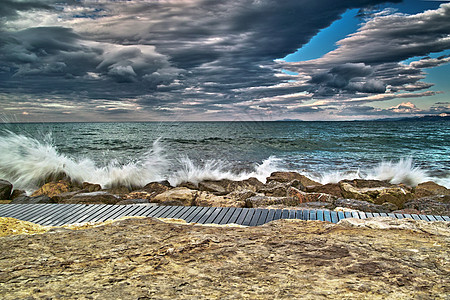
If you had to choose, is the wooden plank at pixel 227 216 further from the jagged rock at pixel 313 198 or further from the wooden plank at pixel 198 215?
the jagged rock at pixel 313 198

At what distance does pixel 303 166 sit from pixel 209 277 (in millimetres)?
12980

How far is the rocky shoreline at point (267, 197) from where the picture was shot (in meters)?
5.15

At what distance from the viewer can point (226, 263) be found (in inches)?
74.6

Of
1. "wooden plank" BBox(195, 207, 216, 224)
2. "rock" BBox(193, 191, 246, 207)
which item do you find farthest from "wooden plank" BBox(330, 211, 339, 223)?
"rock" BBox(193, 191, 246, 207)

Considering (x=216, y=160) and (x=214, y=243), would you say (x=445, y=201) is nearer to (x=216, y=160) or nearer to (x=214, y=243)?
(x=214, y=243)

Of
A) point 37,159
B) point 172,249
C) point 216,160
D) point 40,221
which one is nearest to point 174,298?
point 172,249

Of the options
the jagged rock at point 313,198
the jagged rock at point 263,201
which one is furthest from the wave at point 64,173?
the jagged rock at point 263,201

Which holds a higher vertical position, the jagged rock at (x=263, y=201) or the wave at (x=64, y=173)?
the jagged rock at (x=263, y=201)

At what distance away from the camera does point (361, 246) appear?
216cm

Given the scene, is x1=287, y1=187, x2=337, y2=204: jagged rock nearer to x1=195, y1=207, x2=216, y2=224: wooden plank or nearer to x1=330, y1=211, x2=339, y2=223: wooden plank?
x1=330, y1=211, x2=339, y2=223: wooden plank

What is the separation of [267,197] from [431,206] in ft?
9.86

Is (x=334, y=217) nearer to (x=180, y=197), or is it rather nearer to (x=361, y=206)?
(x=361, y=206)

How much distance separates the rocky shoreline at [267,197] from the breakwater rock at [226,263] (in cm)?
216

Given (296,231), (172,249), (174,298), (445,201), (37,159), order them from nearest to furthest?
(174,298) → (172,249) → (296,231) → (445,201) → (37,159)
